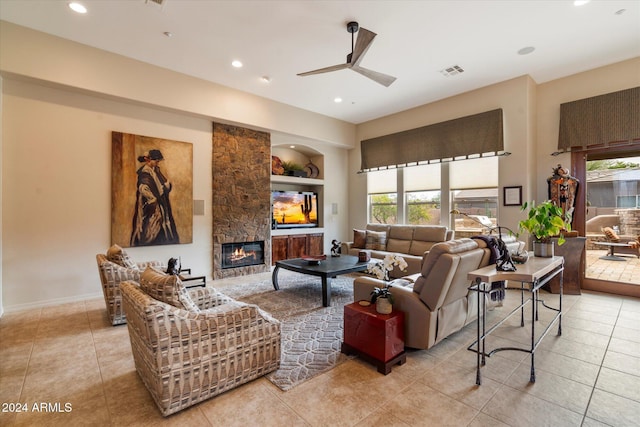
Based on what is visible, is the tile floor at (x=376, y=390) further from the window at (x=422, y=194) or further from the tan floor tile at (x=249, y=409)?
the window at (x=422, y=194)

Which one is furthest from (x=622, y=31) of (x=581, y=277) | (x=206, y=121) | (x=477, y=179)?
(x=206, y=121)

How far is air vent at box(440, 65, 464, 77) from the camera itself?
15.8 feet

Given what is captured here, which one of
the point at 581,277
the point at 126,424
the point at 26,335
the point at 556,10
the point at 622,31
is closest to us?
the point at 126,424

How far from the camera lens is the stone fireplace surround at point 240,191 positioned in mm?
5695

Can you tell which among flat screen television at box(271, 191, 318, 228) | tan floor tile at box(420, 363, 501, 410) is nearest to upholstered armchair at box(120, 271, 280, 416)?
tan floor tile at box(420, 363, 501, 410)

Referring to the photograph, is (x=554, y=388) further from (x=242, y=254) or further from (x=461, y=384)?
(x=242, y=254)

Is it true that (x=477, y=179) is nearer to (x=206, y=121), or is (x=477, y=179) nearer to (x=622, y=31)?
(x=622, y=31)

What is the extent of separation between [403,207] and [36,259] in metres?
6.88

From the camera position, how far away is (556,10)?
3.42 metres

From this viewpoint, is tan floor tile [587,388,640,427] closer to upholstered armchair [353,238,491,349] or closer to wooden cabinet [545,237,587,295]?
upholstered armchair [353,238,491,349]

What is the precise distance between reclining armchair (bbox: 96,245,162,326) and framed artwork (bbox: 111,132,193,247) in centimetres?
131

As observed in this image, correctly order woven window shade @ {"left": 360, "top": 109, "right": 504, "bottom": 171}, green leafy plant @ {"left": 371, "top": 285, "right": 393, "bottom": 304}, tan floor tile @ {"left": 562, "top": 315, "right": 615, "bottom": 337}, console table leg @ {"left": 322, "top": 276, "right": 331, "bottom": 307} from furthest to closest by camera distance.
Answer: woven window shade @ {"left": 360, "top": 109, "right": 504, "bottom": 171}, console table leg @ {"left": 322, "top": 276, "right": 331, "bottom": 307}, tan floor tile @ {"left": 562, "top": 315, "right": 615, "bottom": 337}, green leafy plant @ {"left": 371, "top": 285, "right": 393, "bottom": 304}

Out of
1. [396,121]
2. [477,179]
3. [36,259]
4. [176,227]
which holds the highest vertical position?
[396,121]

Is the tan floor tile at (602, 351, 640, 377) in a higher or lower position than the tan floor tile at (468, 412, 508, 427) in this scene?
higher
